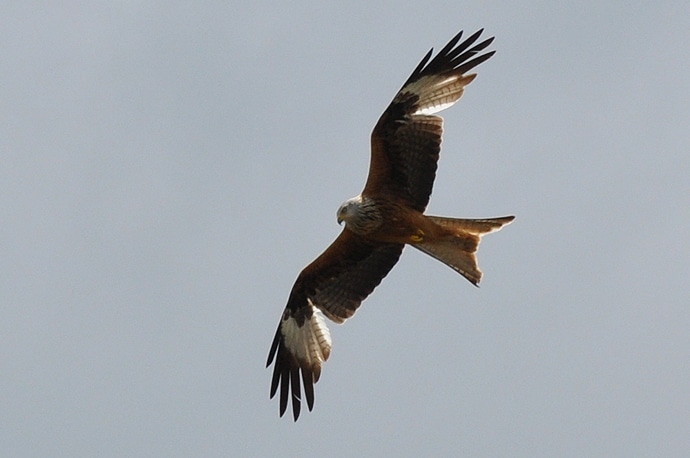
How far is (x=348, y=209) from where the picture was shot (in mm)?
12781

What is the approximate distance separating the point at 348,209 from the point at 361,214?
0.46 feet

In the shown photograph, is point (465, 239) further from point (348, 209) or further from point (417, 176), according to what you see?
point (348, 209)

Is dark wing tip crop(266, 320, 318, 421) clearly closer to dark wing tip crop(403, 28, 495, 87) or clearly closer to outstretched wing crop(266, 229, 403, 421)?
outstretched wing crop(266, 229, 403, 421)

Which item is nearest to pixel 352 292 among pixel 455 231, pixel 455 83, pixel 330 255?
pixel 330 255

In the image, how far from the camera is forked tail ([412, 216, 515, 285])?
41.9 ft

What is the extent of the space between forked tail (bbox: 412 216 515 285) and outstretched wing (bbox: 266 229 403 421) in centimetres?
83

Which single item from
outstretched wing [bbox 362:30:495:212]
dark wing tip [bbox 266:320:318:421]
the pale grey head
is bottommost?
dark wing tip [bbox 266:320:318:421]

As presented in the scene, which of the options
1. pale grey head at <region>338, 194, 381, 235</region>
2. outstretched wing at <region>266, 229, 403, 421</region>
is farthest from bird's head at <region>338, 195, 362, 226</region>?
outstretched wing at <region>266, 229, 403, 421</region>

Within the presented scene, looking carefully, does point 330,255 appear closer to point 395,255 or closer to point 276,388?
point 395,255

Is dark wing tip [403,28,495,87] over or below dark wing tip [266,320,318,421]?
over

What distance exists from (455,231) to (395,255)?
3.23 ft

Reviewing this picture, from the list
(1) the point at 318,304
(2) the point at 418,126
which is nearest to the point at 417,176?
(2) the point at 418,126

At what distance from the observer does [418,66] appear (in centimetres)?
1286

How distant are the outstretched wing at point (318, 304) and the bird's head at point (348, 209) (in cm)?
57
